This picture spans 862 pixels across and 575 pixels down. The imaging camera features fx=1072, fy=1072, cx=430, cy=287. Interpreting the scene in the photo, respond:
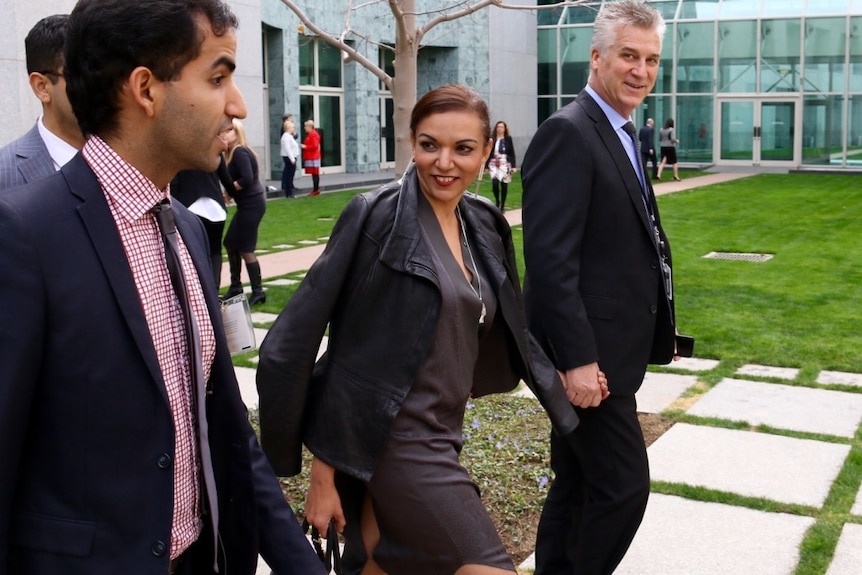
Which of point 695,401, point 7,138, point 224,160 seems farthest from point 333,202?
point 695,401

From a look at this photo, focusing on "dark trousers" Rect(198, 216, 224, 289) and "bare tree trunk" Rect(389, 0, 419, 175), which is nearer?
"bare tree trunk" Rect(389, 0, 419, 175)

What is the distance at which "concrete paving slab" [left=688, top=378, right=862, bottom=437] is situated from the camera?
653cm

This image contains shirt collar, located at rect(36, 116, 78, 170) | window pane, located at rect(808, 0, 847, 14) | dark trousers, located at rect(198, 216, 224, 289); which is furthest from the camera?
window pane, located at rect(808, 0, 847, 14)

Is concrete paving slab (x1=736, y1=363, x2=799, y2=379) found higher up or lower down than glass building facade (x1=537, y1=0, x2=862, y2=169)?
lower down

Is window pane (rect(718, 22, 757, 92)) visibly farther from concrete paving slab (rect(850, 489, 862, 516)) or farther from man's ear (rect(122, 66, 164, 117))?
man's ear (rect(122, 66, 164, 117))

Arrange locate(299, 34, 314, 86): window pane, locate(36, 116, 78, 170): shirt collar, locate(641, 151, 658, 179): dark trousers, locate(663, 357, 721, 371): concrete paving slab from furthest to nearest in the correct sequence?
locate(299, 34, 314, 86): window pane → locate(641, 151, 658, 179): dark trousers → locate(663, 357, 721, 371): concrete paving slab → locate(36, 116, 78, 170): shirt collar

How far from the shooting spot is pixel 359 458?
3.02 meters

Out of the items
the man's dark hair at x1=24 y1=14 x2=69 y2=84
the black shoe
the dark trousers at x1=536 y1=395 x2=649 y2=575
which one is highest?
the man's dark hair at x1=24 y1=14 x2=69 y2=84

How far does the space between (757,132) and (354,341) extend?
35521 millimetres

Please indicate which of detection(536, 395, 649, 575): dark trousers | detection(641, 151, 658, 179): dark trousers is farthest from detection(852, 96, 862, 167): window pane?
detection(536, 395, 649, 575): dark trousers

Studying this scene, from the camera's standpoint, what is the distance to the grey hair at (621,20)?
3.83 metres

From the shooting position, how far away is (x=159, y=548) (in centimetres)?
195

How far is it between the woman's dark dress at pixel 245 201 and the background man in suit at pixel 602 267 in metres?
6.56

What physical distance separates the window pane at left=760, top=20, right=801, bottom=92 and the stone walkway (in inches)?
1181
